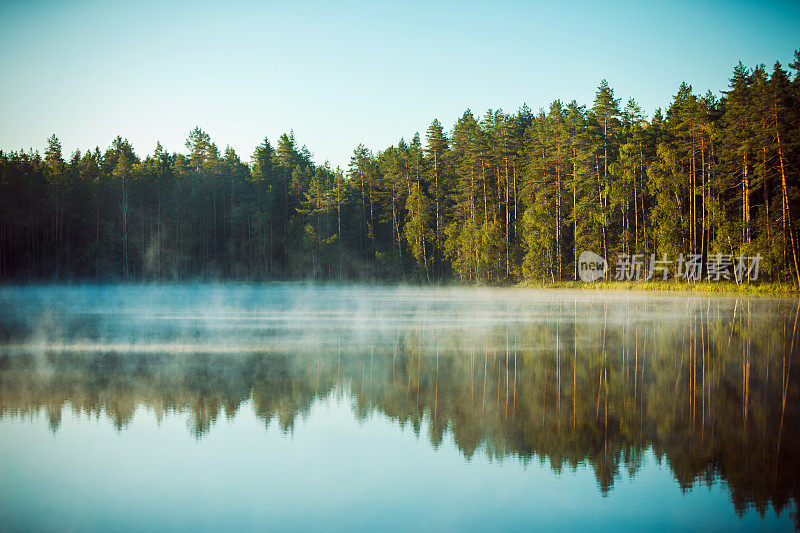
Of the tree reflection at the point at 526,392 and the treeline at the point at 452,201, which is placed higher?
the treeline at the point at 452,201

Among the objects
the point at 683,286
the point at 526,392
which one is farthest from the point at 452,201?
the point at 526,392

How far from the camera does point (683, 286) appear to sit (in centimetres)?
4697

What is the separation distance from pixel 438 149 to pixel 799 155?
4040 cm

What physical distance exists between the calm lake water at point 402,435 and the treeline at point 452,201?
3246cm

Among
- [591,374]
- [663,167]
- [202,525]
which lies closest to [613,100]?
[663,167]

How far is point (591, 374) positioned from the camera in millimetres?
12258

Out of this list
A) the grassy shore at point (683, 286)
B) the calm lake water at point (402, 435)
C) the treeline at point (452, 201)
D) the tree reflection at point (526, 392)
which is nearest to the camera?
the calm lake water at point (402, 435)

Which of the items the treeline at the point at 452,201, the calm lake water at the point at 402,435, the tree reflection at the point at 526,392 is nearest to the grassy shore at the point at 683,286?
the treeline at the point at 452,201

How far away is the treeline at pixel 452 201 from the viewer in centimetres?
4441

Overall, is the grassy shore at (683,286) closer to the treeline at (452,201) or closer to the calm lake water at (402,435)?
the treeline at (452,201)

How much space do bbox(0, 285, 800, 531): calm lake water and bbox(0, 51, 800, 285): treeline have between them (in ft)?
106

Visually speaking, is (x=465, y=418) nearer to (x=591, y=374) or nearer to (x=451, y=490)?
(x=451, y=490)

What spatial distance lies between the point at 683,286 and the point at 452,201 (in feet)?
113

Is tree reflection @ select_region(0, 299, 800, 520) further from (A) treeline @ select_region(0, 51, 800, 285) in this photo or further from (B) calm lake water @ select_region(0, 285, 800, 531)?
(A) treeline @ select_region(0, 51, 800, 285)
